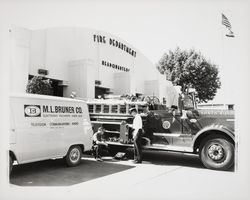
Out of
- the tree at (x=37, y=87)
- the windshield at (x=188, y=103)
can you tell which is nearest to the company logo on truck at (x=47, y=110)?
the windshield at (x=188, y=103)

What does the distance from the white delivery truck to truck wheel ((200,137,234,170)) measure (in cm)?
318

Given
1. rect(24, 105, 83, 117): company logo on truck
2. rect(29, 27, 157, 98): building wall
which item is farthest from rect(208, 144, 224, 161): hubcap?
rect(29, 27, 157, 98): building wall

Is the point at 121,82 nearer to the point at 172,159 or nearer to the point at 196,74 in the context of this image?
the point at 196,74

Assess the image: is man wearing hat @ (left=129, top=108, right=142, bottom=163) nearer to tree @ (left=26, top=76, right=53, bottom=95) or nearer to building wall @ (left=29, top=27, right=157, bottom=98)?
tree @ (left=26, top=76, right=53, bottom=95)

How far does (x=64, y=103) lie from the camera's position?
7.32 m

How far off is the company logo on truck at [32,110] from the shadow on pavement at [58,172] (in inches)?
55.2

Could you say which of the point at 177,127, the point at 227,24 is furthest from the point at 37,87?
the point at 227,24

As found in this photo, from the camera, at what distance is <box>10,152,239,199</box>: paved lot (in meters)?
5.45

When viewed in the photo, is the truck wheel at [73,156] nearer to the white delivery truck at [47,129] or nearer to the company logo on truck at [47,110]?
the white delivery truck at [47,129]

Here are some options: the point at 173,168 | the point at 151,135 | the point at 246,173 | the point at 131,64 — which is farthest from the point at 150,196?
the point at 131,64

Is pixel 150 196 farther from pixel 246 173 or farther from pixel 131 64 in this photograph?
pixel 131 64

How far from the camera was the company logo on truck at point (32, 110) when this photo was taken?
6219 millimetres

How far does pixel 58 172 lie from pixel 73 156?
0.79 metres

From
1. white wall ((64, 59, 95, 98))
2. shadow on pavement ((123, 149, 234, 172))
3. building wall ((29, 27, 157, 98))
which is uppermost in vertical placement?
building wall ((29, 27, 157, 98))
